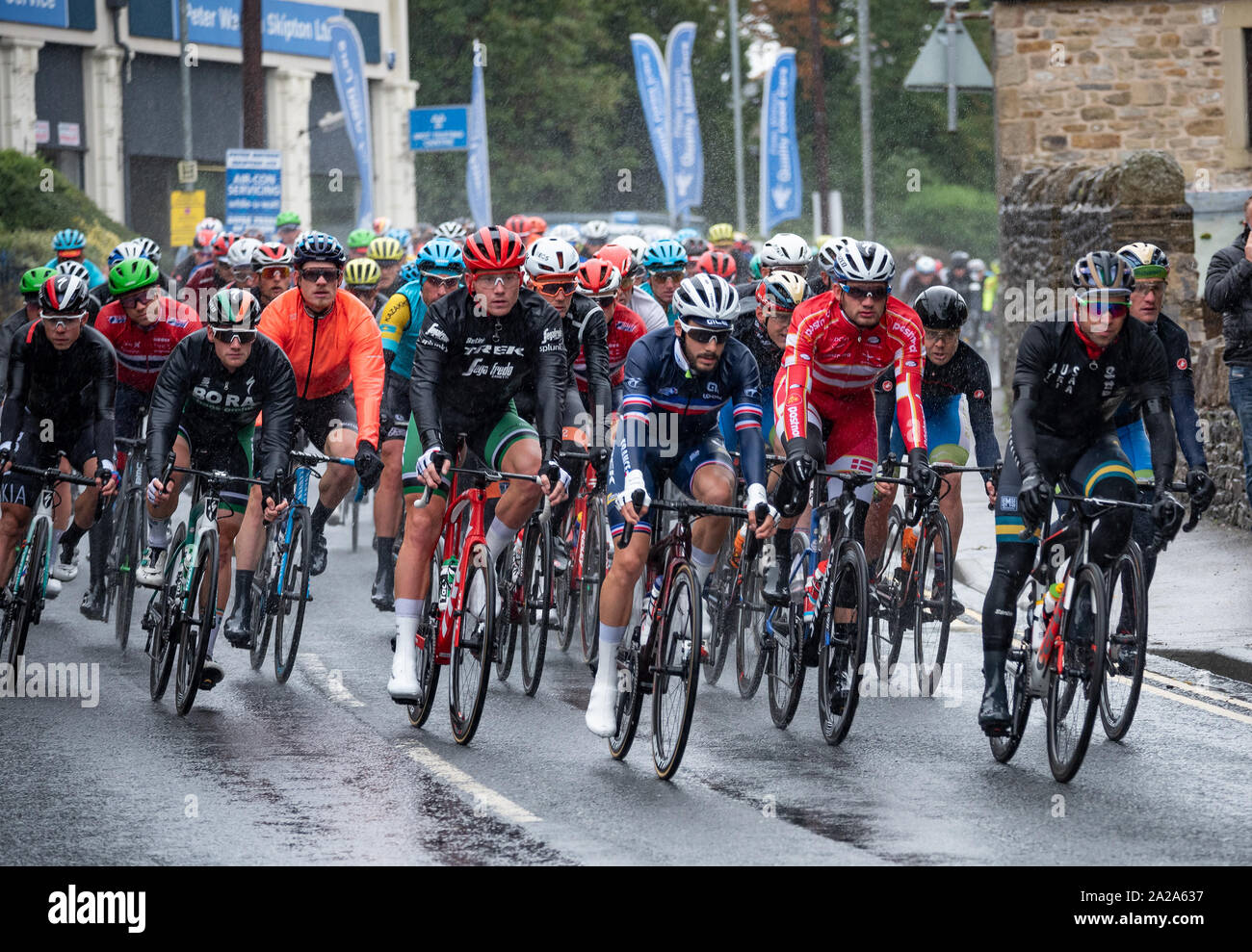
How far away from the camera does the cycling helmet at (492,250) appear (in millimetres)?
9047

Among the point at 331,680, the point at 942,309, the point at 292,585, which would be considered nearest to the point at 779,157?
the point at 942,309

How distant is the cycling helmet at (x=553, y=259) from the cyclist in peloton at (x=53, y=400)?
2.41 metres

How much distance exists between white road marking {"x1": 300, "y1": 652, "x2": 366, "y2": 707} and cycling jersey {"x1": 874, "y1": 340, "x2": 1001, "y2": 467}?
123 inches

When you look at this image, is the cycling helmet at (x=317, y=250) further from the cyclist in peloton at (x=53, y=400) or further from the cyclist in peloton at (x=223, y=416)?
the cyclist in peloton at (x=53, y=400)

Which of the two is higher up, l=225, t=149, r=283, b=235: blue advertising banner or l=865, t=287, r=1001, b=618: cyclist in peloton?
l=225, t=149, r=283, b=235: blue advertising banner

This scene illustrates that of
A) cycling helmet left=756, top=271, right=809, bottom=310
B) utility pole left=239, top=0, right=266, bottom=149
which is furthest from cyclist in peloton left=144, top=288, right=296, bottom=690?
utility pole left=239, top=0, right=266, bottom=149

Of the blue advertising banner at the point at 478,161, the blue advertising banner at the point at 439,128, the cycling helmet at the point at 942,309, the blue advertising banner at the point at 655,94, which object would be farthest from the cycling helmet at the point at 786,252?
the blue advertising banner at the point at 439,128

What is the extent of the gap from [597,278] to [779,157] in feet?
97.3

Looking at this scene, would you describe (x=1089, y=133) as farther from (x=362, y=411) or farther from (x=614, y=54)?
(x=614, y=54)

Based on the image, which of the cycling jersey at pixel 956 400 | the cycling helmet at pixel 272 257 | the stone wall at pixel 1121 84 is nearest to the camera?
the cycling jersey at pixel 956 400

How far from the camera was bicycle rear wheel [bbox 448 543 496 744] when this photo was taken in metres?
8.69

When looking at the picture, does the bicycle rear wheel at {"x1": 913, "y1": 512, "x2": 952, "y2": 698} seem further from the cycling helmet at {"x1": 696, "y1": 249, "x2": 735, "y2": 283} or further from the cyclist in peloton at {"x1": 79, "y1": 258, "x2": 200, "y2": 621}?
the cyclist in peloton at {"x1": 79, "y1": 258, "x2": 200, "y2": 621}

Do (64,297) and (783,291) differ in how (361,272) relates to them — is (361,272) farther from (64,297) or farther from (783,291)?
(783,291)
